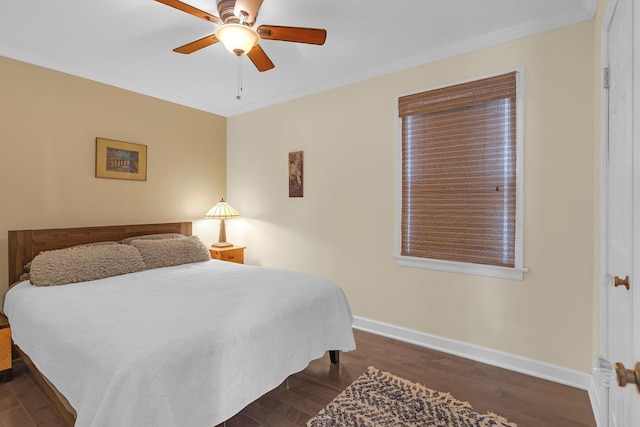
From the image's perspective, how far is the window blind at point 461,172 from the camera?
247cm

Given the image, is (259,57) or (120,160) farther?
(120,160)

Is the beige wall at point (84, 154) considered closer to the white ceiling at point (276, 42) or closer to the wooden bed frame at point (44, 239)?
the wooden bed frame at point (44, 239)

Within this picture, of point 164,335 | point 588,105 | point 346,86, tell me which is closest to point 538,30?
point 588,105

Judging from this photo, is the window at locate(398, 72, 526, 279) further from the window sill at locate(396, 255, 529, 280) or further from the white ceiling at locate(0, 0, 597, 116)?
the white ceiling at locate(0, 0, 597, 116)

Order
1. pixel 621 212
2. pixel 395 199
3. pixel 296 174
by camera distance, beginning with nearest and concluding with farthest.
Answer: pixel 621 212 < pixel 395 199 < pixel 296 174

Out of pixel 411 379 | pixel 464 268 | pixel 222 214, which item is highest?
pixel 222 214

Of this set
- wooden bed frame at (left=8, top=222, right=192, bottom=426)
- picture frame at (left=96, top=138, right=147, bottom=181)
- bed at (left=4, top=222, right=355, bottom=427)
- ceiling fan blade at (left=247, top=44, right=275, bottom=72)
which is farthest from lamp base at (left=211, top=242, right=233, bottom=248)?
ceiling fan blade at (left=247, top=44, right=275, bottom=72)

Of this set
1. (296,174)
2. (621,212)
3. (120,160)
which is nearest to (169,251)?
(120,160)

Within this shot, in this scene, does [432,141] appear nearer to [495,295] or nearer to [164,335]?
[495,295]

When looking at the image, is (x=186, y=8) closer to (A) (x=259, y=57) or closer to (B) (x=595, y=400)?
(A) (x=259, y=57)

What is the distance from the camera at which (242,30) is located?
5.99 ft

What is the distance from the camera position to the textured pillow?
2393 mm

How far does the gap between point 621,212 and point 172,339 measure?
2037 millimetres

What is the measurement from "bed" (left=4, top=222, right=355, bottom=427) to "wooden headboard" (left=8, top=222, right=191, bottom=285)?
19mm
